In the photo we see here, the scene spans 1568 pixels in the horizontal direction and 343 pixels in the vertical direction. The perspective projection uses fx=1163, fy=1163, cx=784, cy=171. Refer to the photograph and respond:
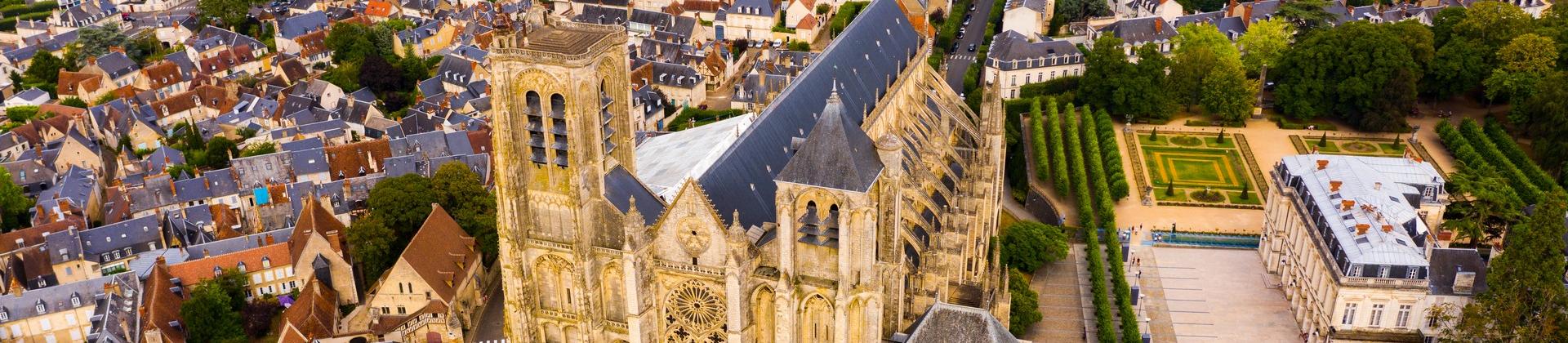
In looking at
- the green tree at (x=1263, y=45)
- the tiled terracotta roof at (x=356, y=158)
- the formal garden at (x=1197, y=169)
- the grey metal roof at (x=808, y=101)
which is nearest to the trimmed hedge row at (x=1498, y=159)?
the green tree at (x=1263, y=45)

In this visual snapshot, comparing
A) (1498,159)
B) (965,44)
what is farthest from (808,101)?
(965,44)

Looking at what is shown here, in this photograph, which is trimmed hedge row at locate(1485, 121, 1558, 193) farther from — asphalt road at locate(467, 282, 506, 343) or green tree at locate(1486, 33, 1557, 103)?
asphalt road at locate(467, 282, 506, 343)

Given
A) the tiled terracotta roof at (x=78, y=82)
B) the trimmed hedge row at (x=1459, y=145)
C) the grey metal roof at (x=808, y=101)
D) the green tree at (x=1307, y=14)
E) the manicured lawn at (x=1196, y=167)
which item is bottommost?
the manicured lawn at (x=1196, y=167)

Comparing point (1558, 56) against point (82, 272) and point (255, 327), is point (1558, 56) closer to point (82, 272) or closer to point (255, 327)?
point (255, 327)

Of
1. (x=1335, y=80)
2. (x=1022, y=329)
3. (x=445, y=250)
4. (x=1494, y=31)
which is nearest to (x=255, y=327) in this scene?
(x=445, y=250)

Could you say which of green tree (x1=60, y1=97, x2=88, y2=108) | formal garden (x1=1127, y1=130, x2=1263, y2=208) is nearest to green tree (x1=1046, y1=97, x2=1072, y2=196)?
formal garden (x1=1127, y1=130, x2=1263, y2=208)

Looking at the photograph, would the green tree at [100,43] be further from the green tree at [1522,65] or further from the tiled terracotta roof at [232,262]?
the green tree at [1522,65]
